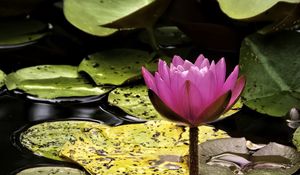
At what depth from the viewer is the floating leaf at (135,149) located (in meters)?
1.39

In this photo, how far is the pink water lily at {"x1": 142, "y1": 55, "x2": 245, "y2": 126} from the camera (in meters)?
1.15

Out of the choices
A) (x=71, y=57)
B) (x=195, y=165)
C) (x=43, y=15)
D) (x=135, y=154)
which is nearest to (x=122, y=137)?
(x=135, y=154)

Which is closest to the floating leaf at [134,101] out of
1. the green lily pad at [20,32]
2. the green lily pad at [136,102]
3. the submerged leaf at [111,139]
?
the green lily pad at [136,102]

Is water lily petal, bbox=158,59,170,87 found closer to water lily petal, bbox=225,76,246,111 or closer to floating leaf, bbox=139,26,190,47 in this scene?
water lily petal, bbox=225,76,246,111

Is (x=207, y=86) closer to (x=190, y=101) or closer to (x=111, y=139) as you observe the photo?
(x=190, y=101)

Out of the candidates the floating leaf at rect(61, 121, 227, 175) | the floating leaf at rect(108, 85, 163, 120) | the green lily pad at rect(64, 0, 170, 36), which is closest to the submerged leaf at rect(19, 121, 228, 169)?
the floating leaf at rect(61, 121, 227, 175)

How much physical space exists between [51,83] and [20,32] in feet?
1.86

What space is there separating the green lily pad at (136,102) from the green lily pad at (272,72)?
2.7 inches

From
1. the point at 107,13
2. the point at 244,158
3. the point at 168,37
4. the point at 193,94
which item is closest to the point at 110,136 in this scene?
the point at 244,158

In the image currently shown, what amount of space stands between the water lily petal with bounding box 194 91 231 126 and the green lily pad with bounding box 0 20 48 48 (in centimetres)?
129

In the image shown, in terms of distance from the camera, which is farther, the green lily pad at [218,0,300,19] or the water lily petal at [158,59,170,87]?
the green lily pad at [218,0,300,19]

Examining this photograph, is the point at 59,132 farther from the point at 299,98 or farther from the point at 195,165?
the point at 299,98

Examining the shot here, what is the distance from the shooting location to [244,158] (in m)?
1.43

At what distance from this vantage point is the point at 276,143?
4.83ft
